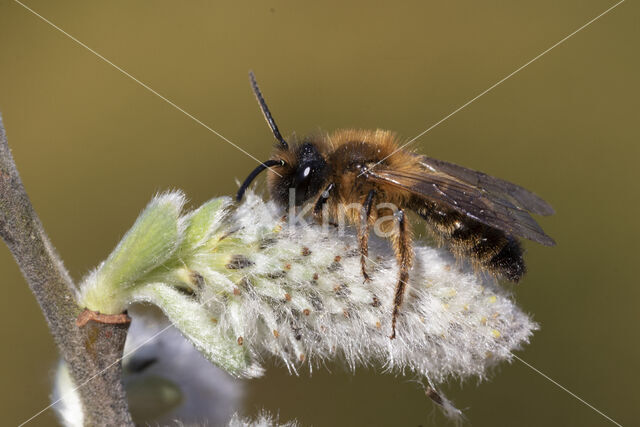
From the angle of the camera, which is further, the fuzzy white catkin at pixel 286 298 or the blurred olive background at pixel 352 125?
the blurred olive background at pixel 352 125

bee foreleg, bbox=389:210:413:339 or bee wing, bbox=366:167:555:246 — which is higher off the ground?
bee wing, bbox=366:167:555:246

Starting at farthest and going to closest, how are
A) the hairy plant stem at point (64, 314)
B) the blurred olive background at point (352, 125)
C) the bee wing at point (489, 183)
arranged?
the blurred olive background at point (352, 125) → the bee wing at point (489, 183) → the hairy plant stem at point (64, 314)

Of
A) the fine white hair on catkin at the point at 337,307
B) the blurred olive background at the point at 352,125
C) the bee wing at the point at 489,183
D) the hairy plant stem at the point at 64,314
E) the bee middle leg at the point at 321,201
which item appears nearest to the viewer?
the hairy plant stem at the point at 64,314

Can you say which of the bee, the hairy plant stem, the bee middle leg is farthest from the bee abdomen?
the hairy plant stem

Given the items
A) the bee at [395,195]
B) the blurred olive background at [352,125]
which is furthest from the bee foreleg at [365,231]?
the blurred olive background at [352,125]

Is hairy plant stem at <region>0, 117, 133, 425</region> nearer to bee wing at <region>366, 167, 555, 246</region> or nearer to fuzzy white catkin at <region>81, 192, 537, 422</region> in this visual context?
fuzzy white catkin at <region>81, 192, 537, 422</region>

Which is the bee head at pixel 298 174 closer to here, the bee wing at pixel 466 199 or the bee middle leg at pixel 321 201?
the bee middle leg at pixel 321 201

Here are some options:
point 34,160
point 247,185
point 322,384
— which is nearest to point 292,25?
point 34,160
